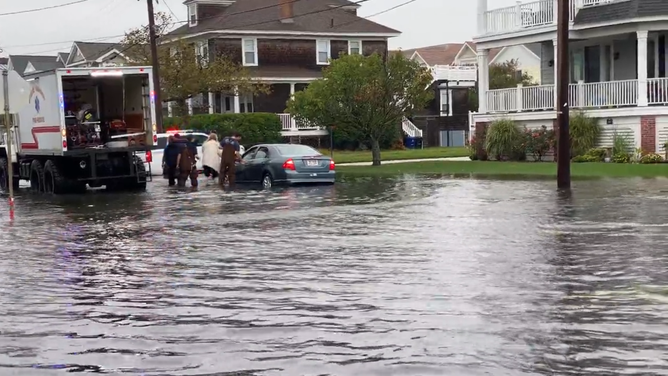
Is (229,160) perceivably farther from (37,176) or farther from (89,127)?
(37,176)

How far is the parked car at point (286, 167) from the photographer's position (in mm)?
27812

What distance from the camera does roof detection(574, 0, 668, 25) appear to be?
1341 inches

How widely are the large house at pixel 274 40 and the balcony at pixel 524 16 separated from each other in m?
20.2

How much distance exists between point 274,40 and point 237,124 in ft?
29.7

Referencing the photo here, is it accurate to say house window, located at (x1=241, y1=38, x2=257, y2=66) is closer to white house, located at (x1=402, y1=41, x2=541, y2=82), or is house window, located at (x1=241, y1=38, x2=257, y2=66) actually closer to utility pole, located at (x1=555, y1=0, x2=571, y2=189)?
white house, located at (x1=402, y1=41, x2=541, y2=82)

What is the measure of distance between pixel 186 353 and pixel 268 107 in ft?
178

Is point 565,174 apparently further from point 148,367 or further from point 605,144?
point 148,367

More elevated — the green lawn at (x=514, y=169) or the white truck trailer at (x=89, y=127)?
the white truck trailer at (x=89, y=127)

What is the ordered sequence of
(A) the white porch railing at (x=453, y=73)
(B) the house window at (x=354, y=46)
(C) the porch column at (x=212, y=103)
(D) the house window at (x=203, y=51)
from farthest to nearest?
1. (A) the white porch railing at (x=453, y=73)
2. (B) the house window at (x=354, y=46)
3. (C) the porch column at (x=212, y=103)
4. (D) the house window at (x=203, y=51)

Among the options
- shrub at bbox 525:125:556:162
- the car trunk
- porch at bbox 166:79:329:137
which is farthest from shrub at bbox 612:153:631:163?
porch at bbox 166:79:329:137

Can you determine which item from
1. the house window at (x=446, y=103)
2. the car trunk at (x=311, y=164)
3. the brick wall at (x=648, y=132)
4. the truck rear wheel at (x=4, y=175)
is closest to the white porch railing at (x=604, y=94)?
the brick wall at (x=648, y=132)

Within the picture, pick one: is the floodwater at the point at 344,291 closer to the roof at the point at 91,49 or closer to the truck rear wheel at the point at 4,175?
the truck rear wheel at the point at 4,175

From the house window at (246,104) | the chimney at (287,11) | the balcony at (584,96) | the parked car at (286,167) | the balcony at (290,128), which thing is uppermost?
the chimney at (287,11)

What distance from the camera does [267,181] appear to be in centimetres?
2838
